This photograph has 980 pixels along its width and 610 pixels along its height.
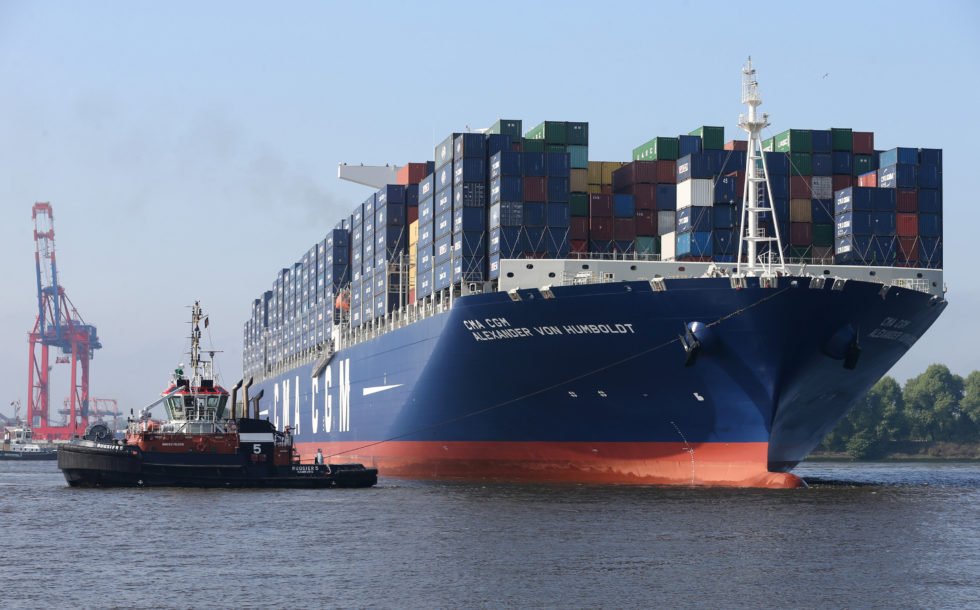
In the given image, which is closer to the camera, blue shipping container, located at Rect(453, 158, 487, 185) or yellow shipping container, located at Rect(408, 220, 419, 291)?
blue shipping container, located at Rect(453, 158, 487, 185)

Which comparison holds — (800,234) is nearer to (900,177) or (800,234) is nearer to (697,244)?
(900,177)

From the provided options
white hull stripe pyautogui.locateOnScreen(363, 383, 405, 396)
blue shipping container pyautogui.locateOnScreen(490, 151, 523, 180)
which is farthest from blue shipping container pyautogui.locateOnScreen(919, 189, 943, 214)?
white hull stripe pyautogui.locateOnScreen(363, 383, 405, 396)

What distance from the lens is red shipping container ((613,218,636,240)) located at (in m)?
Answer: 59.2

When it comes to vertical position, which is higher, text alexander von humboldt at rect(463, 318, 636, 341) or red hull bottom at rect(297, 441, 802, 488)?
text alexander von humboldt at rect(463, 318, 636, 341)

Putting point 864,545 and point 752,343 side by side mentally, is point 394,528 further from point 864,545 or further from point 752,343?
point 752,343

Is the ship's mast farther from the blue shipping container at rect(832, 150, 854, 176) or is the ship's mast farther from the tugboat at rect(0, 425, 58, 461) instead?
the tugboat at rect(0, 425, 58, 461)

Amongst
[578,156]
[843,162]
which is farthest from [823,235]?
[578,156]

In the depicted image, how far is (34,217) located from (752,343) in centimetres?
14765

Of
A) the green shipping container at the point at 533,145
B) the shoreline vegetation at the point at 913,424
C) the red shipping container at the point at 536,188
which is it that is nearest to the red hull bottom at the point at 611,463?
the red shipping container at the point at 536,188

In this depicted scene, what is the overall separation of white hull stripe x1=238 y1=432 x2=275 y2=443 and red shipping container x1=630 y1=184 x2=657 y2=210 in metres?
18.6

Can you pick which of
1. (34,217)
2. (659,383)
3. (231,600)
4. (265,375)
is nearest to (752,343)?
(659,383)

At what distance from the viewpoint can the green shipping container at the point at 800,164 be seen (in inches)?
2384

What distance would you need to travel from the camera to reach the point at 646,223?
59.6m

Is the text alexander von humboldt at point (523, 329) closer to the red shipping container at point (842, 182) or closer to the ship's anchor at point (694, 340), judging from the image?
the ship's anchor at point (694, 340)
